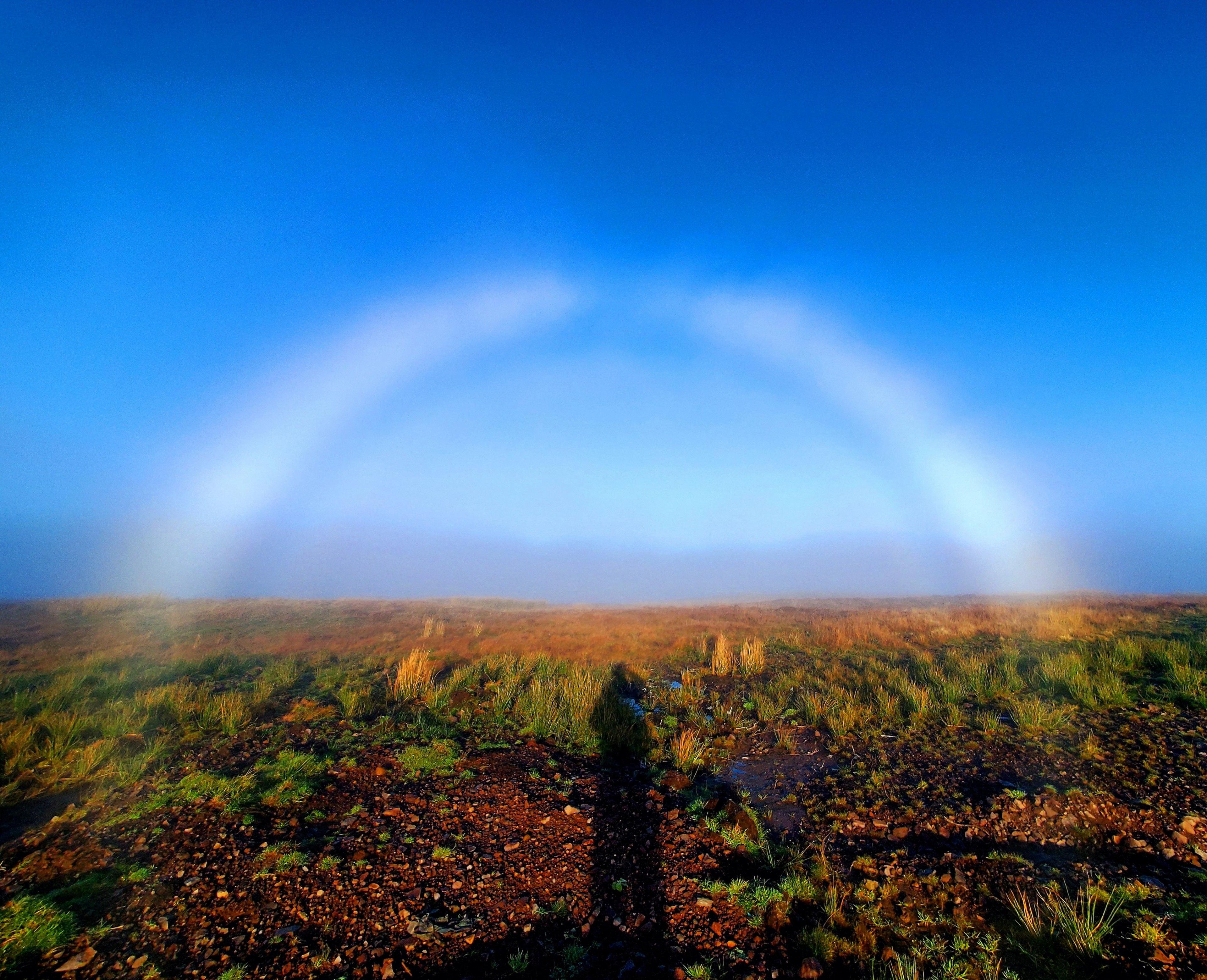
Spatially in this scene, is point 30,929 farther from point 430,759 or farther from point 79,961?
point 430,759

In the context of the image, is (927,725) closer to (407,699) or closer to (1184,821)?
(1184,821)

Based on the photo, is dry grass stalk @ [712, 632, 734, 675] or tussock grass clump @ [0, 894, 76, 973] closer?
tussock grass clump @ [0, 894, 76, 973]

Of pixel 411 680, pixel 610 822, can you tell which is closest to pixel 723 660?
pixel 411 680

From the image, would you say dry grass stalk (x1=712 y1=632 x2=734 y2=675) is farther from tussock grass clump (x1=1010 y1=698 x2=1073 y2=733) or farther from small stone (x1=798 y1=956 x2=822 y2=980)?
small stone (x1=798 y1=956 x2=822 y2=980)

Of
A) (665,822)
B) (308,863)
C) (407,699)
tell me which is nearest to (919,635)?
(665,822)

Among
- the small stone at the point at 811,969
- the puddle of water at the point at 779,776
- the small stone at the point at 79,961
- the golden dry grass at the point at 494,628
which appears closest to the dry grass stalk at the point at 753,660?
the golden dry grass at the point at 494,628

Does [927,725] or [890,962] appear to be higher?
[927,725]

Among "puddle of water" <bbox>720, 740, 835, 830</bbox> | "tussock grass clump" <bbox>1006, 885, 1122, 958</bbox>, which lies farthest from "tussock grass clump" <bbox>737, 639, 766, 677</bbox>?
"tussock grass clump" <bbox>1006, 885, 1122, 958</bbox>

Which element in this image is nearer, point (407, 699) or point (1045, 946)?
point (1045, 946)
